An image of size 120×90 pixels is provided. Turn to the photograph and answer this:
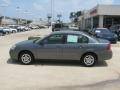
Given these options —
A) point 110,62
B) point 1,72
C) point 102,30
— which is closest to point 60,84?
point 1,72

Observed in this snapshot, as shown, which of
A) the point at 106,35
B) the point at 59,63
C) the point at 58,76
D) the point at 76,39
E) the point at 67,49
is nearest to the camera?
the point at 58,76

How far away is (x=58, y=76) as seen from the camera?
34.1ft

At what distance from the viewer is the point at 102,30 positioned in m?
28.9

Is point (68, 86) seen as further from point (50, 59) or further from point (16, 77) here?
point (50, 59)

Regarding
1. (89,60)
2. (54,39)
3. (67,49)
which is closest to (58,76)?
(67,49)

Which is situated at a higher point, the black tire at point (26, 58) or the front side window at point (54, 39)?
the front side window at point (54, 39)

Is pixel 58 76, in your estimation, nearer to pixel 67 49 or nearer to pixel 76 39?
pixel 67 49

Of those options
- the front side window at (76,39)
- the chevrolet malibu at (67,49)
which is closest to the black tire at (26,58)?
the chevrolet malibu at (67,49)

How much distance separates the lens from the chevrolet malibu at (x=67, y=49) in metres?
12.6

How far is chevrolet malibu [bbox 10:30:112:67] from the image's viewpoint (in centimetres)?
1265

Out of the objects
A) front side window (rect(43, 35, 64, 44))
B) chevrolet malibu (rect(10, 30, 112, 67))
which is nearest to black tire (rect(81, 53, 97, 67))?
chevrolet malibu (rect(10, 30, 112, 67))

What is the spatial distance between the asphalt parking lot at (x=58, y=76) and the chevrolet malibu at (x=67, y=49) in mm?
347

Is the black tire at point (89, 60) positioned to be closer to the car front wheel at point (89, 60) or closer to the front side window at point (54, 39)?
the car front wheel at point (89, 60)

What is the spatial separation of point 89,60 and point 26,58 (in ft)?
8.87
